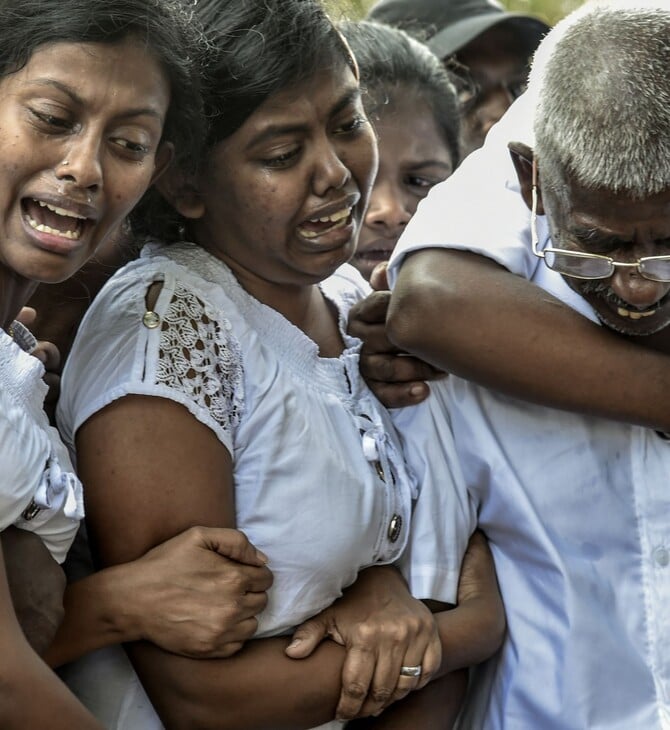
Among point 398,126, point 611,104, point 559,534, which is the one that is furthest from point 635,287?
point 398,126

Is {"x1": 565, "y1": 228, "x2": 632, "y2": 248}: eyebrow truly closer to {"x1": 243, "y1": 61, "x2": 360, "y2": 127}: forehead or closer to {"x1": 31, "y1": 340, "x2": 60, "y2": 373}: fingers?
{"x1": 243, "y1": 61, "x2": 360, "y2": 127}: forehead

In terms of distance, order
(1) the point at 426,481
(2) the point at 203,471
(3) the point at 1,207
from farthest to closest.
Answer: (1) the point at 426,481 → (2) the point at 203,471 → (3) the point at 1,207

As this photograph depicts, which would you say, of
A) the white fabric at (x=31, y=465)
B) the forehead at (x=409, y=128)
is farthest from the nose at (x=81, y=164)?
the forehead at (x=409, y=128)

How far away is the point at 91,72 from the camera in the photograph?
73.8 inches

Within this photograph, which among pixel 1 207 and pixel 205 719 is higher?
pixel 1 207

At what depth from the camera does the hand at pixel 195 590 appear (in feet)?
6.42

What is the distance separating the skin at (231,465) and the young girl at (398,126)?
0.85 m

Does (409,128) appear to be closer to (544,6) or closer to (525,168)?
(525,168)

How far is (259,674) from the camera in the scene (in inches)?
80.5

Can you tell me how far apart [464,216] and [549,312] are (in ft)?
0.87

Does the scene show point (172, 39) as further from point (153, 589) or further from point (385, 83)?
point (385, 83)

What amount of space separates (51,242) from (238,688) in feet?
2.58

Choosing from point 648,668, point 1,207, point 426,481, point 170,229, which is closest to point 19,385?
point 1,207

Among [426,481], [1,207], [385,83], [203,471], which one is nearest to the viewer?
[1,207]
